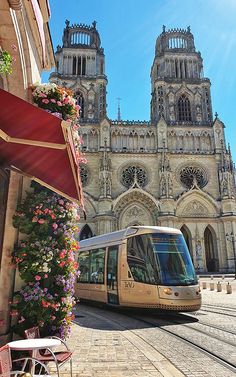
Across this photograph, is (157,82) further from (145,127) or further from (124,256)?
(124,256)

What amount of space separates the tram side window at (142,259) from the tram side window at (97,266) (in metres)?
1.88

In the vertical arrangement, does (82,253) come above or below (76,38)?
below

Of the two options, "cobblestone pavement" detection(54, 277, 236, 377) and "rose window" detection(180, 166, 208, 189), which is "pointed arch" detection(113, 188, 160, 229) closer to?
"rose window" detection(180, 166, 208, 189)

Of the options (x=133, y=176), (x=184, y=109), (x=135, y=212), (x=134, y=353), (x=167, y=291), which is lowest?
(x=134, y=353)

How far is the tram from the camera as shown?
9.39m

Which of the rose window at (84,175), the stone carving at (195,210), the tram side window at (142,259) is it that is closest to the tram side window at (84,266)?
the tram side window at (142,259)

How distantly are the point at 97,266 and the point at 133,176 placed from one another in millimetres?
24231

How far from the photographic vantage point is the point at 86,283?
1325 centimetres

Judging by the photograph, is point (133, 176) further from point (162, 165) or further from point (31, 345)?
point (31, 345)

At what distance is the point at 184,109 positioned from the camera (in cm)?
4006

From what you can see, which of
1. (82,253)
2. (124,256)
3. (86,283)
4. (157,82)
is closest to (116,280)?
(124,256)

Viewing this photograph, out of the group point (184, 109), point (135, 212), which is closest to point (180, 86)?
point (184, 109)

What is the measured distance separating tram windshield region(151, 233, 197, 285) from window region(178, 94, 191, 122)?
31331mm

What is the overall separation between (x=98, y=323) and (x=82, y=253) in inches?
210
